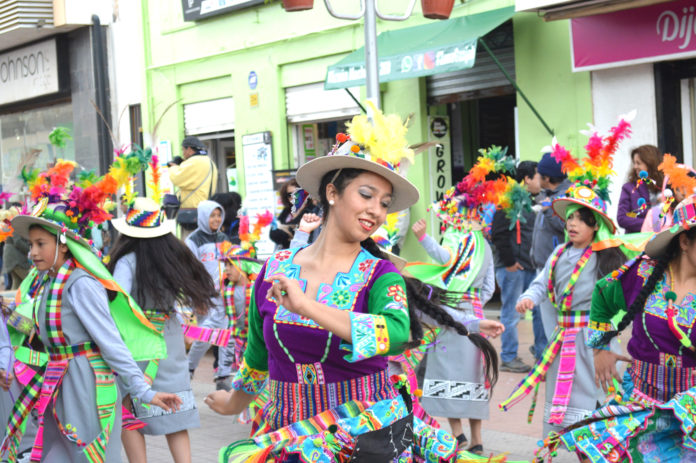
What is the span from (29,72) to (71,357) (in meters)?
18.4

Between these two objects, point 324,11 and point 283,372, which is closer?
point 283,372

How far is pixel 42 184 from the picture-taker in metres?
5.73

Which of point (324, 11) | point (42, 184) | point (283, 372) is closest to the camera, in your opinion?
point (283, 372)

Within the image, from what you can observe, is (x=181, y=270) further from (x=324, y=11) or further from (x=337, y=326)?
(x=324, y=11)

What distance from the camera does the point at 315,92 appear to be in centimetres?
1551

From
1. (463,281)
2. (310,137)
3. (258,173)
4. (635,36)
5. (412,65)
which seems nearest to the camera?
(463,281)

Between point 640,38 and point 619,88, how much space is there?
0.71 m

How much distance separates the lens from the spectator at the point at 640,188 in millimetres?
8906

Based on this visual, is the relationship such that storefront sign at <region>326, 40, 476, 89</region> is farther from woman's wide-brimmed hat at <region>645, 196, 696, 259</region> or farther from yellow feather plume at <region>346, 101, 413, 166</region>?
yellow feather plume at <region>346, 101, 413, 166</region>

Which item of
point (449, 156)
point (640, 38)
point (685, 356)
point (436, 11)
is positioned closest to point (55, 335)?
point (685, 356)

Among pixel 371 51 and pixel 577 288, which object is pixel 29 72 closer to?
pixel 371 51

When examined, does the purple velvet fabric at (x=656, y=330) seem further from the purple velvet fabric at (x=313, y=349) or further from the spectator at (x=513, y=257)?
the spectator at (x=513, y=257)

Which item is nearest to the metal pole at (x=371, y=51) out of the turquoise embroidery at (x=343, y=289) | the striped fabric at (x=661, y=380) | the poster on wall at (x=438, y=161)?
the poster on wall at (x=438, y=161)

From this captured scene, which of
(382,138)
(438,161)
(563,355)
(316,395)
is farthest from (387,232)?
(438,161)
